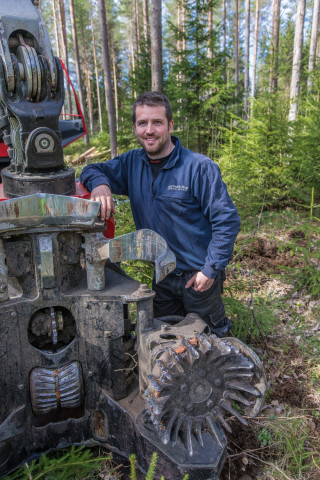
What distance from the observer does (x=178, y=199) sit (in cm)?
284

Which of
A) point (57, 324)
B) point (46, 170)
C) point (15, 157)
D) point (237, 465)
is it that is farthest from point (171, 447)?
point (15, 157)

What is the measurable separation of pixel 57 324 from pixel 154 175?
53.7 inches

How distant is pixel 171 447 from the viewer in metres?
2.18

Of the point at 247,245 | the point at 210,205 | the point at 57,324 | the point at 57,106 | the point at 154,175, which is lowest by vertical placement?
the point at 247,245

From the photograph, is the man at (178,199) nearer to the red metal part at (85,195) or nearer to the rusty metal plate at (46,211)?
the red metal part at (85,195)

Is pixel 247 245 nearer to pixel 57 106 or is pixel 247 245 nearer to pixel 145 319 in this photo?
pixel 145 319

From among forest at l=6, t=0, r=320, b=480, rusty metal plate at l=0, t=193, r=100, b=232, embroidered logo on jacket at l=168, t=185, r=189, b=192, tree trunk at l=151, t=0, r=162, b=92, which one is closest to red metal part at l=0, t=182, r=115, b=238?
rusty metal plate at l=0, t=193, r=100, b=232

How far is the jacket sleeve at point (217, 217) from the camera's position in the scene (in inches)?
107

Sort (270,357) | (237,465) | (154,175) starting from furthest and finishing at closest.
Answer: (270,357) < (154,175) < (237,465)

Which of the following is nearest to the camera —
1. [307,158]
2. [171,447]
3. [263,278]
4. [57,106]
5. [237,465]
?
[171,447]

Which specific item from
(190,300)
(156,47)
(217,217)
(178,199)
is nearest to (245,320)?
(190,300)

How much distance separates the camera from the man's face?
8.84ft

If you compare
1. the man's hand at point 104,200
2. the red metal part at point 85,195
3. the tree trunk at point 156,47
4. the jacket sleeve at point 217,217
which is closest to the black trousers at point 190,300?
the jacket sleeve at point 217,217

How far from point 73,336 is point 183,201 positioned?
1278 millimetres
